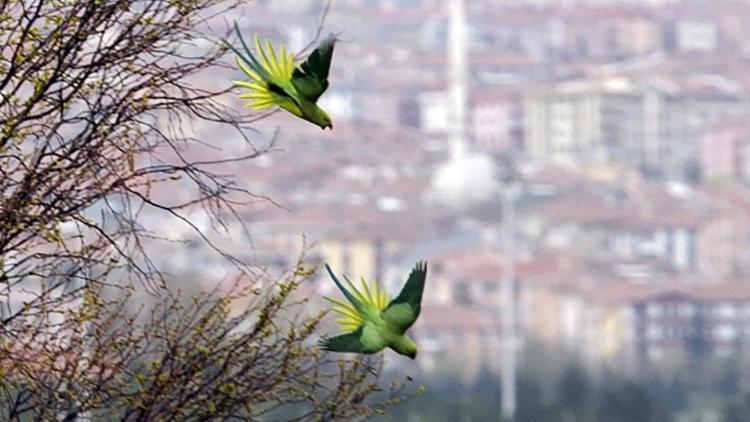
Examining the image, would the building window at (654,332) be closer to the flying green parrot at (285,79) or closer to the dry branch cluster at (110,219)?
the dry branch cluster at (110,219)

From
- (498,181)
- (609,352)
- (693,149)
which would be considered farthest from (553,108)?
(609,352)

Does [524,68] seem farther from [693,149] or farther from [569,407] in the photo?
[569,407]

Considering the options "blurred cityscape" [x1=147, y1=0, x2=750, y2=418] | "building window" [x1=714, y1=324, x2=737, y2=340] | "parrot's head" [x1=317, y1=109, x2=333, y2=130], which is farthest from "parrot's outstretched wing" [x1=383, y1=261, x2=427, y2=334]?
"building window" [x1=714, y1=324, x2=737, y2=340]

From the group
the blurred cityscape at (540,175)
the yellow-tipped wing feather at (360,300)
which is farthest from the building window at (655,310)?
the yellow-tipped wing feather at (360,300)

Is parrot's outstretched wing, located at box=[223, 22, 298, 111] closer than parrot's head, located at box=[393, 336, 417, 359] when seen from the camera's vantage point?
Yes

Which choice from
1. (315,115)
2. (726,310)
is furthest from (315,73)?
(726,310)

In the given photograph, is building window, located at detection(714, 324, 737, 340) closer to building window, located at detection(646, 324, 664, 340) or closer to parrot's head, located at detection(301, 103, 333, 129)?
building window, located at detection(646, 324, 664, 340)

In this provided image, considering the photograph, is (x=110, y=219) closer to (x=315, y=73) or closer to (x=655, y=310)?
(x=315, y=73)
